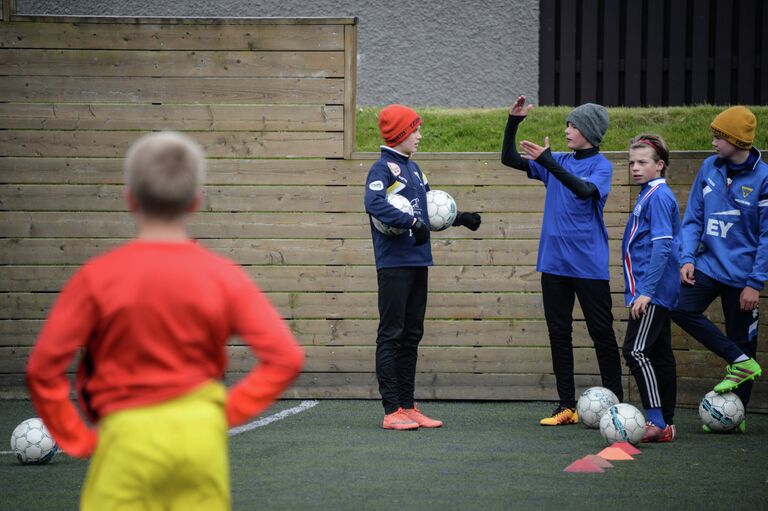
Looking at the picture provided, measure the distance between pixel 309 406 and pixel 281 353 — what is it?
5.45 meters

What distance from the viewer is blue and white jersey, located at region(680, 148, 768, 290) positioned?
A: 6.82m

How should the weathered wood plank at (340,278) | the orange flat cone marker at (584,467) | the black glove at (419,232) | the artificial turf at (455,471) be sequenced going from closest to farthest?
the artificial turf at (455,471)
the orange flat cone marker at (584,467)
the black glove at (419,232)
the weathered wood plank at (340,278)

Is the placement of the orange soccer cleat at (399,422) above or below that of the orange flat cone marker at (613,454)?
below

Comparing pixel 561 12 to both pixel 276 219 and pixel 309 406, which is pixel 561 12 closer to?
pixel 276 219

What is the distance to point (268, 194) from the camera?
830 cm

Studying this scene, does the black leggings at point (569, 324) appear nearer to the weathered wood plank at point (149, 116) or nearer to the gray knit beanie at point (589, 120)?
the gray knit beanie at point (589, 120)

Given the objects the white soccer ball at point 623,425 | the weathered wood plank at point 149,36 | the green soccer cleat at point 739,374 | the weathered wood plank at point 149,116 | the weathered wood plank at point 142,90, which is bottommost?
the white soccer ball at point 623,425

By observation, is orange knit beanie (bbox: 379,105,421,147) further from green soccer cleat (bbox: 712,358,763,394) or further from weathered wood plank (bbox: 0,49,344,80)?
green soccer cleat (bbox: 712,358,763,394)

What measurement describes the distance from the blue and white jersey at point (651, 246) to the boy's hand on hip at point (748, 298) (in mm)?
535

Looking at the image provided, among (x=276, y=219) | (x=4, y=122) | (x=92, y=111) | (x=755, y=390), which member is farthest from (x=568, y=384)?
(x=4, y=122)

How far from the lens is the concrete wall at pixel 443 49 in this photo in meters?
11.9

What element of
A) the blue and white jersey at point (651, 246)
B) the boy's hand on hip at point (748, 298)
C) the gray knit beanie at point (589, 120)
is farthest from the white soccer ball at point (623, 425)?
the gray knit beanie at point (589, 120)

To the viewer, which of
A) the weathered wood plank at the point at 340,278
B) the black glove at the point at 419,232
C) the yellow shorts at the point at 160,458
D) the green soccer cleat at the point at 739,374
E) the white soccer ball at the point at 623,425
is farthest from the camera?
the weathered wood plank at the point at 340,278

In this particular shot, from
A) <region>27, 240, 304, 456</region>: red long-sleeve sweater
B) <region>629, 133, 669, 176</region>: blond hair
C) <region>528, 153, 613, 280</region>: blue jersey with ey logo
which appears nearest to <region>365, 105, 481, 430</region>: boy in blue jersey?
<region>528, 153, 613, 280</region>: blue jersey with ey logo
